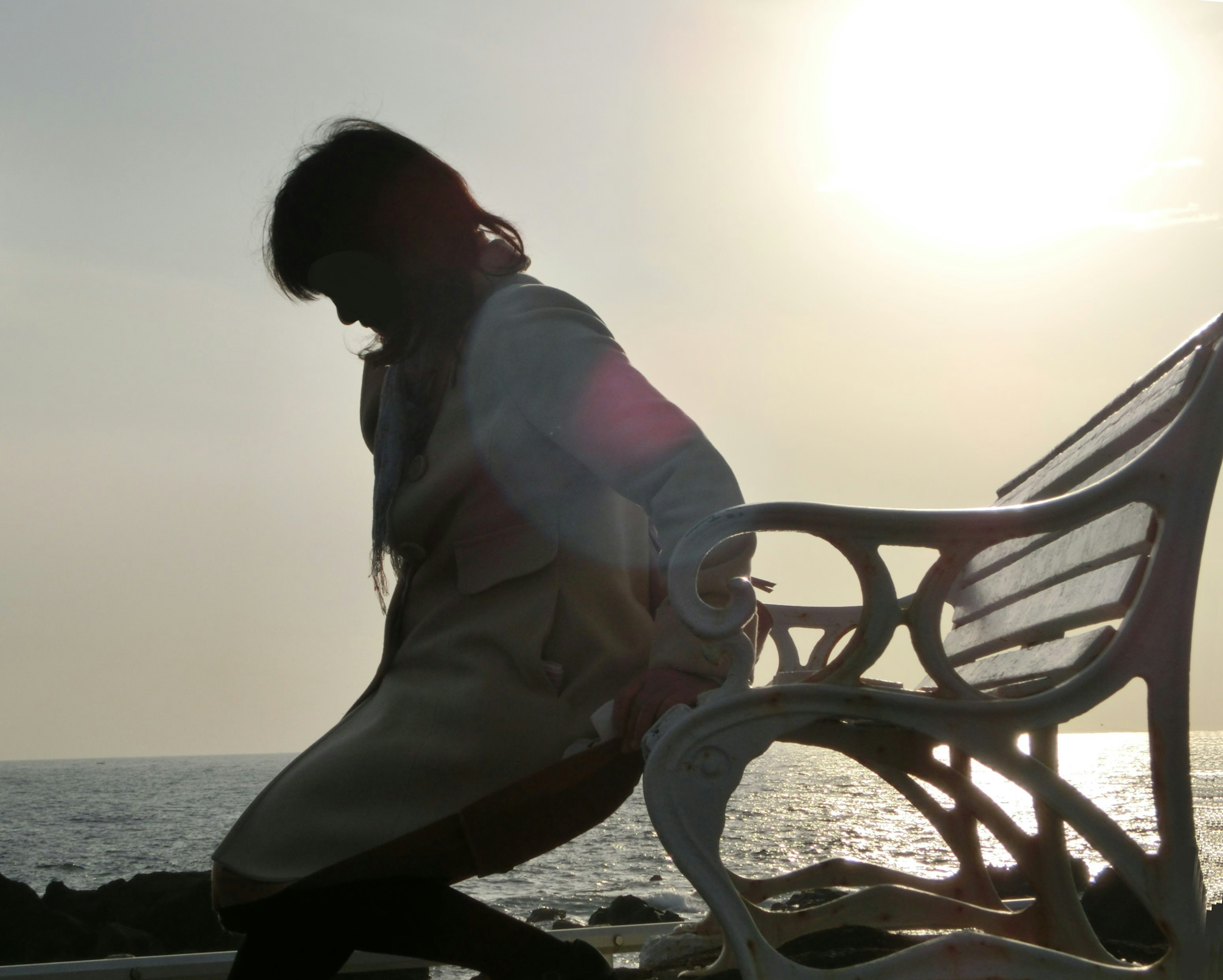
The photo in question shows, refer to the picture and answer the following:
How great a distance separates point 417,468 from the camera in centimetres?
195

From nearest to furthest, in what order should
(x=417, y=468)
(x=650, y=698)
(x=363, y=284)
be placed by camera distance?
1. (x=650, y=698)
2. (x=417, y=468)
3. (x=363, y=284)

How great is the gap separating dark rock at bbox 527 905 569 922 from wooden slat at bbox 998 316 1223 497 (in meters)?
5.14

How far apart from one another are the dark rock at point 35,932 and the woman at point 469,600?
272 inches

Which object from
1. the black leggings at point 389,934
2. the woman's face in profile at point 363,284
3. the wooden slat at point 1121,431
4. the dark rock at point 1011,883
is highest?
the woman's face in profile at point 363,284

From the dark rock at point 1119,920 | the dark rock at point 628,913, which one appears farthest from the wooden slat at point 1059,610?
the dark rock at point 628,913

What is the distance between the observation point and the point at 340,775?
171 cm

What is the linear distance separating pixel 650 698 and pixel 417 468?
0.62 m

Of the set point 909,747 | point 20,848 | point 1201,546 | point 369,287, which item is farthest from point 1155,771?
point 20,848

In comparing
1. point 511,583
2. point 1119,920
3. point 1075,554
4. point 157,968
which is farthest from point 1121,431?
point 1119,920

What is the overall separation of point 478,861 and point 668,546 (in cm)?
57

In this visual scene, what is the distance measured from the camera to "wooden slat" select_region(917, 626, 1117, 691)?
4.83ft

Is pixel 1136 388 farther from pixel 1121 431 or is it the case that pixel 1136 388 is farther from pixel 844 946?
pixel 844 946

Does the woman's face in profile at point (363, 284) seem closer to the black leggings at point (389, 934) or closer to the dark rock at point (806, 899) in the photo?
the black leggings at point (389, 934)

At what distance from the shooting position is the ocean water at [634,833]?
905cm
